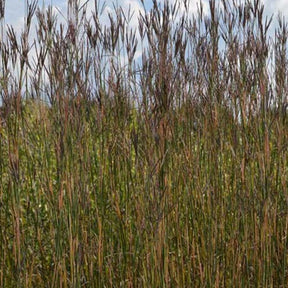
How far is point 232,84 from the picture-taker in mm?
2410

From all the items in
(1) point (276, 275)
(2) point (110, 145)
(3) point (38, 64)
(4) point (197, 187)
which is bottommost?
(1) point (276, 275)

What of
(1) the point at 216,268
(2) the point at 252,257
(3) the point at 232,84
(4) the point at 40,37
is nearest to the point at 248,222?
(2) the point at 252,257

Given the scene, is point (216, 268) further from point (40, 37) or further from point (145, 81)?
point (40, 37)

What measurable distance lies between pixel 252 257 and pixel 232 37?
3.24 feet

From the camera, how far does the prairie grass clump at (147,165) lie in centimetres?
167

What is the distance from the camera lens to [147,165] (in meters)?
1.70

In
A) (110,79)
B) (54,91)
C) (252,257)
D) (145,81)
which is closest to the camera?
(54,91)

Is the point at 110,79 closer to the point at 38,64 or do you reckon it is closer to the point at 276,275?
the point at 38,64

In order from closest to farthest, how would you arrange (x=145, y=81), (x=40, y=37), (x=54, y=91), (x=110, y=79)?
1. (x=54, y=91)
2. (x=145, y=81)
3. (x=40, y=37)
4. (x=110, y=79)

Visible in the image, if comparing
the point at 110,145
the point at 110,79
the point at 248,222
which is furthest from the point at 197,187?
the point at 110,79

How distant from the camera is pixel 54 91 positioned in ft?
5.71

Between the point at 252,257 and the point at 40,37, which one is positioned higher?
the point at 40,37

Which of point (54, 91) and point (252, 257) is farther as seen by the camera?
point (252, 257)

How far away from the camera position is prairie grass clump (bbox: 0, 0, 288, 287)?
167 cm
